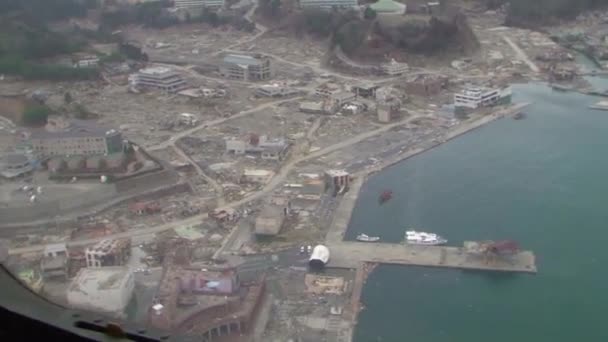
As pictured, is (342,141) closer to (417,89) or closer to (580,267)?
(417,89)

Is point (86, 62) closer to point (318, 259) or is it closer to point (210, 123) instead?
point (210, 123)

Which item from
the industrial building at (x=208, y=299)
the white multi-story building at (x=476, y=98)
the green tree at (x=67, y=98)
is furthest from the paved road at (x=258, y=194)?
the green tree at (x=67, y=98)

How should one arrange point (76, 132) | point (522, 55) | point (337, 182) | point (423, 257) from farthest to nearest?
point (522, 55)
point (76, 132)
point (337, 182)
point (423, 257)

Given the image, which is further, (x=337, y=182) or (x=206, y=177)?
(x=206, y=177)

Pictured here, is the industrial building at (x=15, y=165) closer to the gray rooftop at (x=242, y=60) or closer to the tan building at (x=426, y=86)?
the gray rooftop at (x=242, y=60)

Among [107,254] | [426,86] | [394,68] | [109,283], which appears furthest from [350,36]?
[109,283]

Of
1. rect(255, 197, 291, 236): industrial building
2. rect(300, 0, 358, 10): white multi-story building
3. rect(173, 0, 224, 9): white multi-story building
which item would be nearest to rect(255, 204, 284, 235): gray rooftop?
rect(255, 197, 291, 236): industrial building
